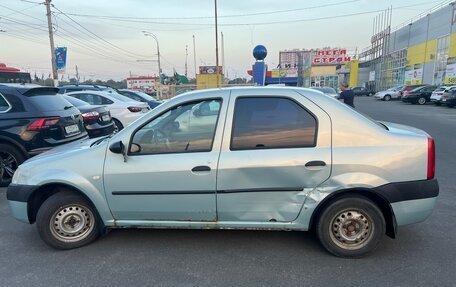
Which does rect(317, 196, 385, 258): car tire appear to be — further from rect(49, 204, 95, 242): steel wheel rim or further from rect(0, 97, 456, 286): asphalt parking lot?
rect(49, 204, 95, 242): steel wheel rim

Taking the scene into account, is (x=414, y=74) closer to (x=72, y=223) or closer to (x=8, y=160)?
(x=8, y=160)

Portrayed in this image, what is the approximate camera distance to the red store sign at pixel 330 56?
57.9 m

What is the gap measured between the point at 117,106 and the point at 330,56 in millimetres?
54240

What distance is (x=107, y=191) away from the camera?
10.7 ft

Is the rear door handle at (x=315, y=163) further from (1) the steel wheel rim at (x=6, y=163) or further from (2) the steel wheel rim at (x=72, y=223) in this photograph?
(1) the steel wheel rim at (x=6, y=163)

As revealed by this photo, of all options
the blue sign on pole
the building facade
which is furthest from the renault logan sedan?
the building facade

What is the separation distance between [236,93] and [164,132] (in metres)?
0.80

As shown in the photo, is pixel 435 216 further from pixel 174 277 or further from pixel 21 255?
pixel 21 255

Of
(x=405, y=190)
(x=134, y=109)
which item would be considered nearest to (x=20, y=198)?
(x=405, y=190)

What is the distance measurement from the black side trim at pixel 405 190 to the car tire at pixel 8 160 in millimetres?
5375

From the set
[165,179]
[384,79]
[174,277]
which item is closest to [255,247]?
[174,277]

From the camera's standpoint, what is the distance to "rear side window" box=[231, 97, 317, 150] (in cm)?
309

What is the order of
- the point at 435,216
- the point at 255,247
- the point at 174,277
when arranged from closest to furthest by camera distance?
the point at 174,277 < the point at 255,247 < the point at 435,216

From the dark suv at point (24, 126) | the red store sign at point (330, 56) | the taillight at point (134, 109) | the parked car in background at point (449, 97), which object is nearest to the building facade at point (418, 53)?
the red store sign at point (330, 56)
